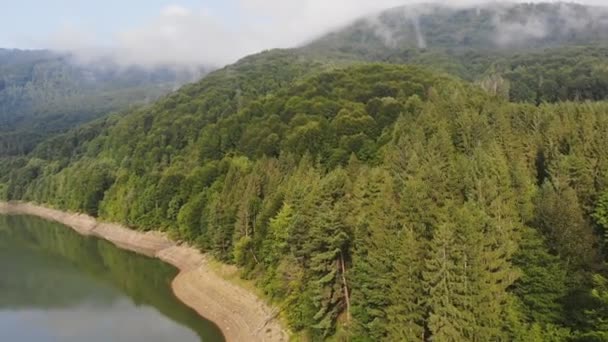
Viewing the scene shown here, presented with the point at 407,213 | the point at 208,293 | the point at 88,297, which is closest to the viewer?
the point at 407,213

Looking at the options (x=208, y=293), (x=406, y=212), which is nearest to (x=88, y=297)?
(x=208, y=293)

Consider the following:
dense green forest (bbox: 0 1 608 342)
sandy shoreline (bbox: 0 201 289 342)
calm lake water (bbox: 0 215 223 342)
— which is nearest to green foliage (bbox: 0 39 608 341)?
dense green forest (bbox: 0 1 608 342)

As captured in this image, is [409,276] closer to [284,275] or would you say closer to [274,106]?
[284,275]

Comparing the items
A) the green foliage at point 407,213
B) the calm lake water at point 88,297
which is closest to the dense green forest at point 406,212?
the green foliage at point 407,213

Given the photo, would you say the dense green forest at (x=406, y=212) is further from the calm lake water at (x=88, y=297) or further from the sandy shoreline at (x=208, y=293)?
the calm lake water at (x=88, y=297)

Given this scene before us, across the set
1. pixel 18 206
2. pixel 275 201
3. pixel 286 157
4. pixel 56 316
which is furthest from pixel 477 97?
pixel 18 206

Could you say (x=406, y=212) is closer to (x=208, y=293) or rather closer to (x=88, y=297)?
(x=208, y=293)
